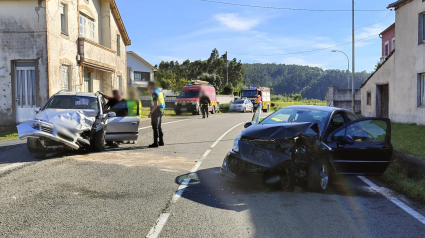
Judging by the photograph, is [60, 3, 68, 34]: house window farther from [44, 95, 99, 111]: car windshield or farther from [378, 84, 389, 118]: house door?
[378, 84, 389, 118]: house door

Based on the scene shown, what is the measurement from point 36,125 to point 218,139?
681 cm

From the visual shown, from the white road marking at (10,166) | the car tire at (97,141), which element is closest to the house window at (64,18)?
the car tire at (97,141)

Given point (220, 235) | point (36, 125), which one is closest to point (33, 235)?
point (220, 235)

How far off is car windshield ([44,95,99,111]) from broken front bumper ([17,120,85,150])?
1596 millimetres

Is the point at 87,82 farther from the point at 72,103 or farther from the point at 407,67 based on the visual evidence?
the point at 407,67

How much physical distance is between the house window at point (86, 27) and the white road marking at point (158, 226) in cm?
1961

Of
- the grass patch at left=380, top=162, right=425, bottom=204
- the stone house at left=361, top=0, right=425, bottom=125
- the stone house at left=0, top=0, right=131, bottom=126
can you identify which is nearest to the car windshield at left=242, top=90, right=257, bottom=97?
the stone house at left=361, top=0, right=425, bottom=125

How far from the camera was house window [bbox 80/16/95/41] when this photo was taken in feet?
74.6

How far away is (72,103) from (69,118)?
4.68ft

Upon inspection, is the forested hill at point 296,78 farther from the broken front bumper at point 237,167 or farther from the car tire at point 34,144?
the broken front bumper at point 237,167

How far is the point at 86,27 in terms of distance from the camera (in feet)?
76.8

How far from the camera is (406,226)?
4.89m

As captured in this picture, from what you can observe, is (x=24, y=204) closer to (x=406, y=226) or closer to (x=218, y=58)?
(x=406, y=226)

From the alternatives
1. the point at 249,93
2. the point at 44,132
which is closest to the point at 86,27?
the point at 44,132
